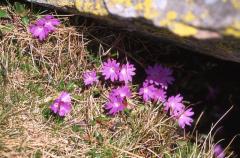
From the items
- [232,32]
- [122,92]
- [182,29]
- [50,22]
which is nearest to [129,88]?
[122,92]

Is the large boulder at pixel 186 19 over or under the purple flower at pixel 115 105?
over

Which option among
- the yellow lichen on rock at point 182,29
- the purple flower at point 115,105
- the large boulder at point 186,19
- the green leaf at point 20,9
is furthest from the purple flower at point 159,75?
the green leaf at point 20,9

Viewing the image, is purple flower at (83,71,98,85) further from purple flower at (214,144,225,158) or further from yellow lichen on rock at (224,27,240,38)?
yellow lichen on rock at (224,27,240,38)

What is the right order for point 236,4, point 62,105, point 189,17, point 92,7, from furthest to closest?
point 62,105 < point 92,7 < point 189,17 < point 236,4

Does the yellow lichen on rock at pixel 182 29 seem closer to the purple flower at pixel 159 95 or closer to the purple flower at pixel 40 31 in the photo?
the purple flower at pixel 159 95

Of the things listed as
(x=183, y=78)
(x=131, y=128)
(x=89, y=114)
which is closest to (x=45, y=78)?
(x=89, y=114)

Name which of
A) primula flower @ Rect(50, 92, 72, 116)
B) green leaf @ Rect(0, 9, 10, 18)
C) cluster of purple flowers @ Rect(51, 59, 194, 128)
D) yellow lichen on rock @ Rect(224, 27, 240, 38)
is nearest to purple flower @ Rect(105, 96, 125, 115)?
cluster of purple flowers @ Rect(51, 59, 194, 128)

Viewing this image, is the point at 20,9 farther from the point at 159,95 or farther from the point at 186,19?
the point at 186,19

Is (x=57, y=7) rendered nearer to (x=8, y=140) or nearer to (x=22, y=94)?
(x=22, y=94)
